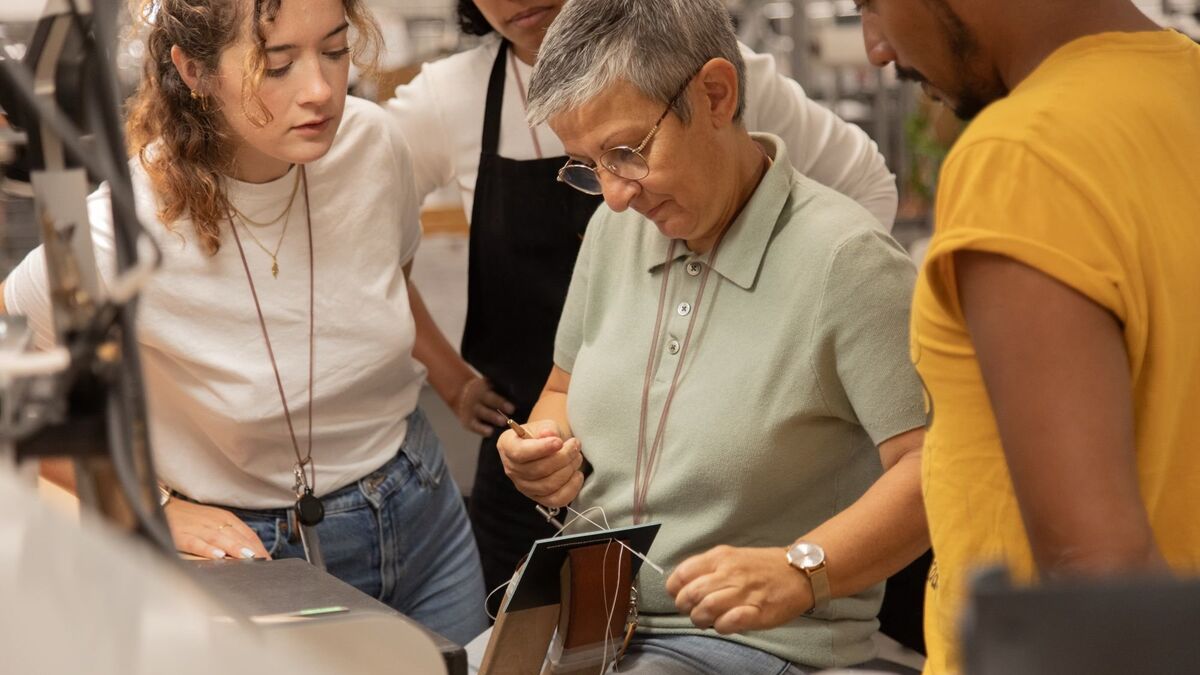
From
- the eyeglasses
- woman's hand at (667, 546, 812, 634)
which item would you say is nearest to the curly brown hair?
the eyeglasses

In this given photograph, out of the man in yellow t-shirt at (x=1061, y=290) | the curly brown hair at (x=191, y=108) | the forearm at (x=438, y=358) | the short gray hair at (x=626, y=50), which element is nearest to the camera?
the man in yellow t-shirt at (x=1061, y=290)

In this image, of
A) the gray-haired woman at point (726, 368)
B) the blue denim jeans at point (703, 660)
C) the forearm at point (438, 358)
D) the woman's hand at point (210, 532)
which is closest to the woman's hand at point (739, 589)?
the gray-haired woman at point (726, 368)

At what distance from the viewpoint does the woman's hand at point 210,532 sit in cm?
160

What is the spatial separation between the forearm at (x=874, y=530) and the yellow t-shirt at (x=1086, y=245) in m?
0.41

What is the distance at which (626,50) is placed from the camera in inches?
62.2

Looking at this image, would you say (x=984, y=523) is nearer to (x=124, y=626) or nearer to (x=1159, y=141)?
(x=1159, y=141)

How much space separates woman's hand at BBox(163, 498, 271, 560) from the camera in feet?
5.25

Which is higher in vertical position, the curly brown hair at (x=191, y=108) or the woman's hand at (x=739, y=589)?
the curly brown hair at (x=191, y=108)

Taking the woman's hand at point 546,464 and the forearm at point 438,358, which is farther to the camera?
the forearm at point 438,358

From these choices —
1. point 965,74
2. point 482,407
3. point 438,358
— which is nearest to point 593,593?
point 965,74

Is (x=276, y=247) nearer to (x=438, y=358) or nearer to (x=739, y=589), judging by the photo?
(x=438, y=358)

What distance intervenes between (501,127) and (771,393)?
90 cm

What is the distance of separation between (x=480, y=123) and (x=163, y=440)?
2.56ft

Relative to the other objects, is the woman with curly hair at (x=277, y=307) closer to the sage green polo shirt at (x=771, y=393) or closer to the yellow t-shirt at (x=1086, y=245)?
the sage green polo shirt at (x=771, y=393)
